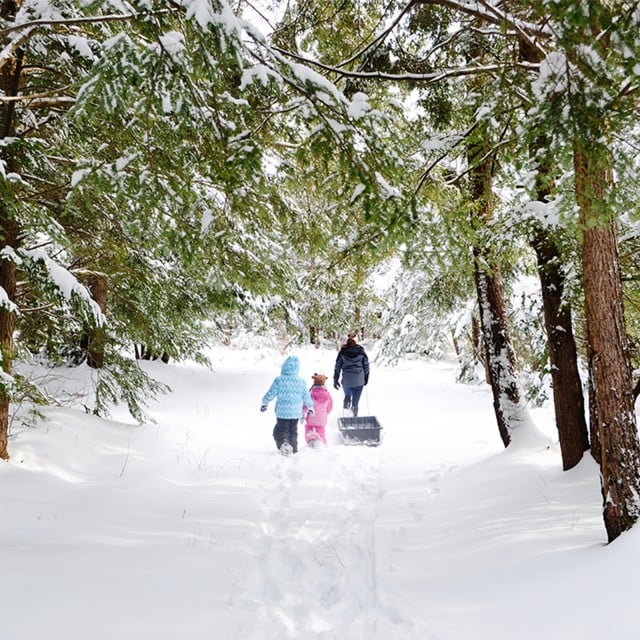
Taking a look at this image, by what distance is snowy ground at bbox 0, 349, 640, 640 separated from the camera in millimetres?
2717

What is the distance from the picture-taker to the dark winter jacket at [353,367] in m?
9.52

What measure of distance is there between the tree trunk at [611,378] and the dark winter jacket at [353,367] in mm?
6427

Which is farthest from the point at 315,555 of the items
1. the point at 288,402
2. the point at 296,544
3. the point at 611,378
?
the point at 288,402

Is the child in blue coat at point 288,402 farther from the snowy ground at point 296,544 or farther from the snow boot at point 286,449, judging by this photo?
the snowy ground at point 296,544

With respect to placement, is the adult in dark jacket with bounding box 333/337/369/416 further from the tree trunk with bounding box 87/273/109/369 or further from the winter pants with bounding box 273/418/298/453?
the tree trunk with bounding box 87/273/109/369

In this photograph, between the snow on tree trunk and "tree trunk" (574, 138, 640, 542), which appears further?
the snow on tree trunk

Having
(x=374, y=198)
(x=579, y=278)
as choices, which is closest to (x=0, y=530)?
(x=374, y=198)

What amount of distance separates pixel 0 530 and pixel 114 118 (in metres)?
3.44

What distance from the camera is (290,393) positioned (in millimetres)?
7102

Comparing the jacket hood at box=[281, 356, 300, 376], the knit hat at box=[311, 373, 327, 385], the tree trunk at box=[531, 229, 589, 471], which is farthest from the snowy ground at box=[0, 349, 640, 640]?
the knit hat at box=[311, 373, 327, 385]

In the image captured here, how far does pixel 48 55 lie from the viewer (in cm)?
469

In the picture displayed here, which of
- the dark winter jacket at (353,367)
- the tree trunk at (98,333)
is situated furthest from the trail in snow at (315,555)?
the dark winter jacket at (353,367)

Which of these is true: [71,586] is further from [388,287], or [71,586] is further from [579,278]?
[388,287]

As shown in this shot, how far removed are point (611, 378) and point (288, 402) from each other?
482 centimetres
